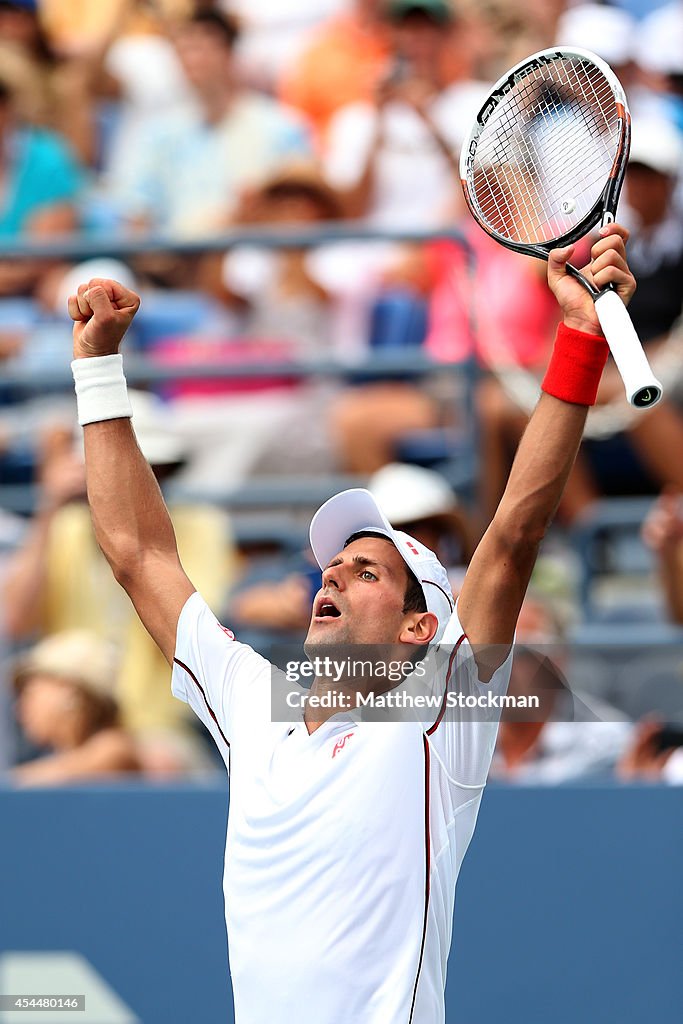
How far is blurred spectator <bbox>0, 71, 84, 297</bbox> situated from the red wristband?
4006 mm

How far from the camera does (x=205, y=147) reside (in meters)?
5.98

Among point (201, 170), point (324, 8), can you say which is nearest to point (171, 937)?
point (201, 170)

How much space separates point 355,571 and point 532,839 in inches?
57.7

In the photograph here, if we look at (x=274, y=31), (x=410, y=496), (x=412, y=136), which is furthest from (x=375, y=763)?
(x=274, y=31)

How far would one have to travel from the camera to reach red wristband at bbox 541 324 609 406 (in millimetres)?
2168

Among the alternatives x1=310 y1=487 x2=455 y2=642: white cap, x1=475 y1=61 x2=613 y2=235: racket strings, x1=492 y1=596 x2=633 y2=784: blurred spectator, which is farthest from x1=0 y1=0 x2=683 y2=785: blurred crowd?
x1=310 y1=487 x2=455 y2=642: white cap

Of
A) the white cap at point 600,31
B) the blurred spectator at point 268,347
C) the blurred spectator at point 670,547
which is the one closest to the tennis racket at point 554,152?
the blurred spectator at point 670,547

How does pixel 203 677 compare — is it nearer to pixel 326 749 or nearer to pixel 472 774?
pixel 326 749

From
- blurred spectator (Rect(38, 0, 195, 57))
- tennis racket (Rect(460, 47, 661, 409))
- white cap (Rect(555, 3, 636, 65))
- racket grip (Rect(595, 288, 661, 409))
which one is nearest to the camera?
racket grip (Rect(595, 288, 661, 409))

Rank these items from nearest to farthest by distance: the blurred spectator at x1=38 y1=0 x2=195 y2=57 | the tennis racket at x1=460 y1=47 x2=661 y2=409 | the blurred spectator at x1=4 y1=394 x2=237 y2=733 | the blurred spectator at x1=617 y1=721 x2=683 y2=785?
the tennis racket at x1=460 y1=47 x2=661 y2=409, the blurred spectator at x1=617 y1=721 x2=683 y2=785, the blurred spectator at x1=4 y1=394 x2=237 y2=733, the blurred spectator at x1=38 y1=0 x2=195 y2=57

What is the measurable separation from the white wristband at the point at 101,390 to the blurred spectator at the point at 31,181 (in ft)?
11.7

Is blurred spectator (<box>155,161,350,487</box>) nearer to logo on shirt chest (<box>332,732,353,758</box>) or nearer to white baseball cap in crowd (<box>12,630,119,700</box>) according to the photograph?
white baseball cap in crowd (<box>12,630,119,700</box>)

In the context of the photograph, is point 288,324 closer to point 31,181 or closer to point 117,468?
point 31,181

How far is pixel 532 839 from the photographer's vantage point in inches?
139
